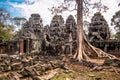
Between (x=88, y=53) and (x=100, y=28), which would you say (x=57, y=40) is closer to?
(x=100, y=28)

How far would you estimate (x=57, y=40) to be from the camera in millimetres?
28359

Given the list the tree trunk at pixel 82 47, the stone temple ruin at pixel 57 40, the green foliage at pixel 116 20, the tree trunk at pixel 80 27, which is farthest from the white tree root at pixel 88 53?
the green foliage at pixel 116 20

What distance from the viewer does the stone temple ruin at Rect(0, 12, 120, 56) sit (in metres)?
23.6

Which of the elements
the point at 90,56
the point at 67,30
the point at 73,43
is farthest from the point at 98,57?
the point at 67,30

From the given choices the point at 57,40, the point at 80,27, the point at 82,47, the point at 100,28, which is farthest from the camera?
the point at 100,28

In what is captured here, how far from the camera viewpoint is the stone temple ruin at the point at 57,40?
23.6 m

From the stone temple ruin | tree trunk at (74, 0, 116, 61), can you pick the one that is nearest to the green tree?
tree trunk at (74, 0, 116, 61)

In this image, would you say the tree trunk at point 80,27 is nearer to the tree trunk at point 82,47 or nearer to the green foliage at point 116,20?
the tree trunk at point 82,47

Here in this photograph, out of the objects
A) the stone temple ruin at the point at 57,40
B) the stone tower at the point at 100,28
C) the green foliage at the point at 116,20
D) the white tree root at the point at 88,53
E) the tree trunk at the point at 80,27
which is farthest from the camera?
the green foliage at the point at 116,20

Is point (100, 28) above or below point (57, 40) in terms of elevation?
above

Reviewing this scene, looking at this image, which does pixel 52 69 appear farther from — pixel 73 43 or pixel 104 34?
pixel 104 34

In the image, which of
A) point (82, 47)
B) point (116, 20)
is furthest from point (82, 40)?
point (116, 20)

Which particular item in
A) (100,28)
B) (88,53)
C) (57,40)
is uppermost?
(100,28)

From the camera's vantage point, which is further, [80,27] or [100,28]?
[100,28]
